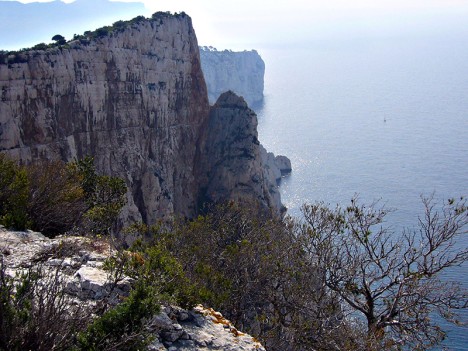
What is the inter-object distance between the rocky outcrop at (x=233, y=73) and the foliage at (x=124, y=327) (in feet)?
478

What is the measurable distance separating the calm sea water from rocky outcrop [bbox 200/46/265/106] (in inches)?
278

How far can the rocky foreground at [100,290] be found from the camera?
32.4 ft

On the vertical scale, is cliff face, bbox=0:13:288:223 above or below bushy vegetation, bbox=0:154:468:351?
above

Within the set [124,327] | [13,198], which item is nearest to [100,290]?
[124,327]

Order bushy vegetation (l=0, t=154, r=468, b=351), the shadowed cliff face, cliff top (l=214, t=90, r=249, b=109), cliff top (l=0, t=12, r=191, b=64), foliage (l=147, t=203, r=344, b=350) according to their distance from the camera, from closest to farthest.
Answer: bushy vegetation (l=0, t=154, r=468, b=351)
foliage (l=147, t=203, r=344, b=350)
cliff top (l=0, t=12, r=191, b=64)
the shadowed cliff face
cliff top (l=214, t=90, r=249, b=109)

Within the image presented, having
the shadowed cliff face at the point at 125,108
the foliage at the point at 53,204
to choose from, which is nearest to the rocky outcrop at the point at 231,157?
the shadowed cliff face at the point at 125,108

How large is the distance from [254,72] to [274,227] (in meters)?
157

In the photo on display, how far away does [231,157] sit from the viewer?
53.3m

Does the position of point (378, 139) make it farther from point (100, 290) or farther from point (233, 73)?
point (100, 290)

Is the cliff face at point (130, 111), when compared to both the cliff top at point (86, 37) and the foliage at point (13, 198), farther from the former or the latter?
the foliage at point (13, 198)

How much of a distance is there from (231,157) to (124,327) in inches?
1775

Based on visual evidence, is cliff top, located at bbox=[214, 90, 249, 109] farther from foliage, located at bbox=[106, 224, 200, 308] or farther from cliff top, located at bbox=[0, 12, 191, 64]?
foliage, located at bbox=[106, 224, 200, 308]

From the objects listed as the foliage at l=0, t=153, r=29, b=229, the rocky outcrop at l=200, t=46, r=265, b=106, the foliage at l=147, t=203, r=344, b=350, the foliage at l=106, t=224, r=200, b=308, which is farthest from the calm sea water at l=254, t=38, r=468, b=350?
the foliage at l=0, t=153, r=29, b=229

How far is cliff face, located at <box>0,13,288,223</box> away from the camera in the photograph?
112 ft
